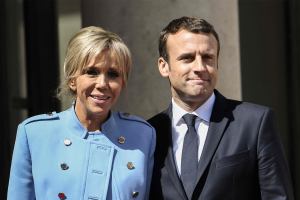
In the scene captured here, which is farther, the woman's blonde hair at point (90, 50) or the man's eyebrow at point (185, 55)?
the man's eyebrow at point (185, 55)

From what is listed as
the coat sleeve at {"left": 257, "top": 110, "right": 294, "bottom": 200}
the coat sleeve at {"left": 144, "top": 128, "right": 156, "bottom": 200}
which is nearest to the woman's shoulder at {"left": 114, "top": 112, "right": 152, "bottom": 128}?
the coat sleeve at {"left": 144, "top": 128, "right": 156, "bottom": 200}

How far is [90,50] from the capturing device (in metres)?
3.35

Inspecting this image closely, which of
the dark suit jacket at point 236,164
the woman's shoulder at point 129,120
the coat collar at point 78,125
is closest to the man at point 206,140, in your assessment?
the dark suit jacket at point 236,164

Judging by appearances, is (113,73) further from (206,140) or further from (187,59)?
(206,140)

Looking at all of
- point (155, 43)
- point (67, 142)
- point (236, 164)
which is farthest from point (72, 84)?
point (155, 43)

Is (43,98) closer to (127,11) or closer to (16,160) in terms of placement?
(127,11)

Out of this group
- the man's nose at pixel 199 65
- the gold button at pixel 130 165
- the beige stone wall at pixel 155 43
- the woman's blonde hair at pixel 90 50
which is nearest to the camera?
the woman's blonde hair at pixel 90 50

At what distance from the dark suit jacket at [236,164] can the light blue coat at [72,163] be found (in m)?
0.13

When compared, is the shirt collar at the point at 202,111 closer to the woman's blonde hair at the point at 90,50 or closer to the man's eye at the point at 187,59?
the man's eye at the point at 187,59

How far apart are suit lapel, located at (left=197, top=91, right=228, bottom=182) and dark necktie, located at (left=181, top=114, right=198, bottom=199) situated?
33 mm

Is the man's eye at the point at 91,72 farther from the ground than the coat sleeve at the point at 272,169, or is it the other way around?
the man's eye at the point at 91,72

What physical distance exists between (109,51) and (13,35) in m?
3.27

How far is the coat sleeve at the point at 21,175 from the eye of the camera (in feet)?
11.1

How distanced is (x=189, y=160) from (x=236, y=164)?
0.79 ft
